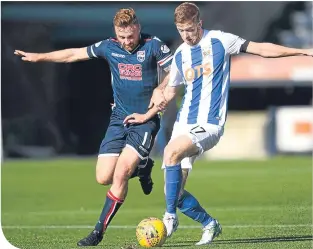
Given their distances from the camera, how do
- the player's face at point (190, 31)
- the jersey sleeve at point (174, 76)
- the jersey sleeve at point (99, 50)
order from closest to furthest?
1. the player's face at point (190, 31)
2. the jersey sleeve at point (174, 76)
3. the jersey sleeve at point (99, 50)

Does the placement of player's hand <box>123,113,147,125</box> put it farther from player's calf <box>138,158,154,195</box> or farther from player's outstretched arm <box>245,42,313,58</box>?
player's outstretched arm <box>245,42,313,58</box>

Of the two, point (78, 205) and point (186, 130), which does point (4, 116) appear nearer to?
point (78, 205)

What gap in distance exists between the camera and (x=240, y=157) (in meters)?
30.8

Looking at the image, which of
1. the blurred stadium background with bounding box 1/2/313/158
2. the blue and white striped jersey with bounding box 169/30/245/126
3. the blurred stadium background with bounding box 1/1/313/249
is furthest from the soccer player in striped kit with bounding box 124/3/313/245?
the blurred stadium background with bounding box 1/2/313/158

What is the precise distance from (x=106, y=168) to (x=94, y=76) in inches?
1013

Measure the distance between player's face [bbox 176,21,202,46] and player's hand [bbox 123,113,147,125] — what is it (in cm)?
93

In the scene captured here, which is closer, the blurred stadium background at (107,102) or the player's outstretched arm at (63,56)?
the player's outstretched arm at (63,56)

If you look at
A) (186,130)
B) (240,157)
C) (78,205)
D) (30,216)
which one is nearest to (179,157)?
(186,130)

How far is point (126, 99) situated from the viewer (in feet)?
36.0

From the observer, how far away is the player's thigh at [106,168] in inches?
425

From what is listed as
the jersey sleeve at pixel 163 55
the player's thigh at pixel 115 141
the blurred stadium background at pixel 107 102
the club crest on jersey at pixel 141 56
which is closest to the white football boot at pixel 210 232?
the player's thigh at pixel 115 141

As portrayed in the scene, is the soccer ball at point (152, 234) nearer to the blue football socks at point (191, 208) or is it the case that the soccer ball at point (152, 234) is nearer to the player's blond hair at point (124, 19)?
the blue football socks at point (191, 208)

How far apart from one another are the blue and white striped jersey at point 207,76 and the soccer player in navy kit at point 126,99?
0.34m

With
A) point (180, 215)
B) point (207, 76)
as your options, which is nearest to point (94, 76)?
point (180, 215)
